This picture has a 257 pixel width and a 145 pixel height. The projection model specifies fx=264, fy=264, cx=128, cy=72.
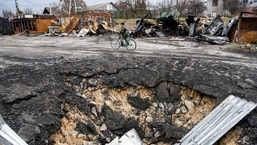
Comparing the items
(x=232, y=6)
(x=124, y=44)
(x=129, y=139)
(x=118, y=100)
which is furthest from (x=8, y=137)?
(x=232, y=6)

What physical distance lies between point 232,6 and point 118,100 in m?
34.3

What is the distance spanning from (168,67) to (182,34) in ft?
40.2

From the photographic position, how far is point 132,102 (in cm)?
681

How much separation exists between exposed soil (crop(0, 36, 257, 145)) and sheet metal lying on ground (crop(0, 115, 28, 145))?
26cm

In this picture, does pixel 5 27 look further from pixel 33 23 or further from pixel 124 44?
pixel 124 44

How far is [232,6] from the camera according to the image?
119 ft

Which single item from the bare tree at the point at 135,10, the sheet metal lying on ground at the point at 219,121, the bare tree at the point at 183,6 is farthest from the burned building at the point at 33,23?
the sheet metal lying on ground at the point at 219,121

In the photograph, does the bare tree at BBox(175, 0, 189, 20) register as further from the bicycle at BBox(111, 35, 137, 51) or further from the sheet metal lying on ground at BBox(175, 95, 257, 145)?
the sheet metal lying on ground at BBox(175, 95, 257, 145)

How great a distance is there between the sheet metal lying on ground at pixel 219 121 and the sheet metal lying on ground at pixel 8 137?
3198mm

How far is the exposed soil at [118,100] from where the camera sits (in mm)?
5467

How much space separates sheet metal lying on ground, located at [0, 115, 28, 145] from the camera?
14.9 ft

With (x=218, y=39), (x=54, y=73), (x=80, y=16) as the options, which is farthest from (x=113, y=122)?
(x=80, y=16)

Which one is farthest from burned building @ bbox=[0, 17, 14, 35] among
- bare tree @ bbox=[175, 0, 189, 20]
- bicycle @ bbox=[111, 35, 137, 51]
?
bare tree @ bbox=[175, 0, 189, 20]

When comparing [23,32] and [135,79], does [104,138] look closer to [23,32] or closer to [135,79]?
[135,79]
